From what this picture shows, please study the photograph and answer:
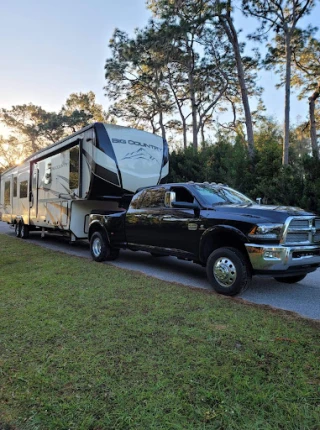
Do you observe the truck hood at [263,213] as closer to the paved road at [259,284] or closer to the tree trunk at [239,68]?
the paved road at [259,284]

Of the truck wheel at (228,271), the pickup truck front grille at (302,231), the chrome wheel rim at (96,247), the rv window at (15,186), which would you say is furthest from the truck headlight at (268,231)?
the rv window at (15,186)

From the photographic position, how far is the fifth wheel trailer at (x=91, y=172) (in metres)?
9.07

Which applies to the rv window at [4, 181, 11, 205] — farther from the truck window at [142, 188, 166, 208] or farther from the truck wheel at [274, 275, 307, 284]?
the truck wheel at [274, 275, 307, 284]

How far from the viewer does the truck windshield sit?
647 cm

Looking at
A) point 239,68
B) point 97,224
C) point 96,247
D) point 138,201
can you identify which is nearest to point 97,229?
point 97,224

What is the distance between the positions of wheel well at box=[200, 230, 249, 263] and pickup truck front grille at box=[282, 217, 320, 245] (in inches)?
27.7

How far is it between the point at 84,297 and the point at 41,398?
8.38 ft

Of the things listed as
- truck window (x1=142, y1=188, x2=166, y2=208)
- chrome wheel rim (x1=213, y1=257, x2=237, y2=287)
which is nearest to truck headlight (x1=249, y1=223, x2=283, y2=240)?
chrome wheel rim (x1=213, y1=257, x2=237, y2=287)

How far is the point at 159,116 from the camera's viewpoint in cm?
3188

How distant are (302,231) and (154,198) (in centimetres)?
317

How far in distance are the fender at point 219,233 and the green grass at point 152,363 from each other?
976 millimetres

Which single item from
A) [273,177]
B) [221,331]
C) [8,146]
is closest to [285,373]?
[221,331]

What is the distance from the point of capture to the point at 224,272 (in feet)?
18.4

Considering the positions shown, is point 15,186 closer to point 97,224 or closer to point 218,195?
point 97,224
